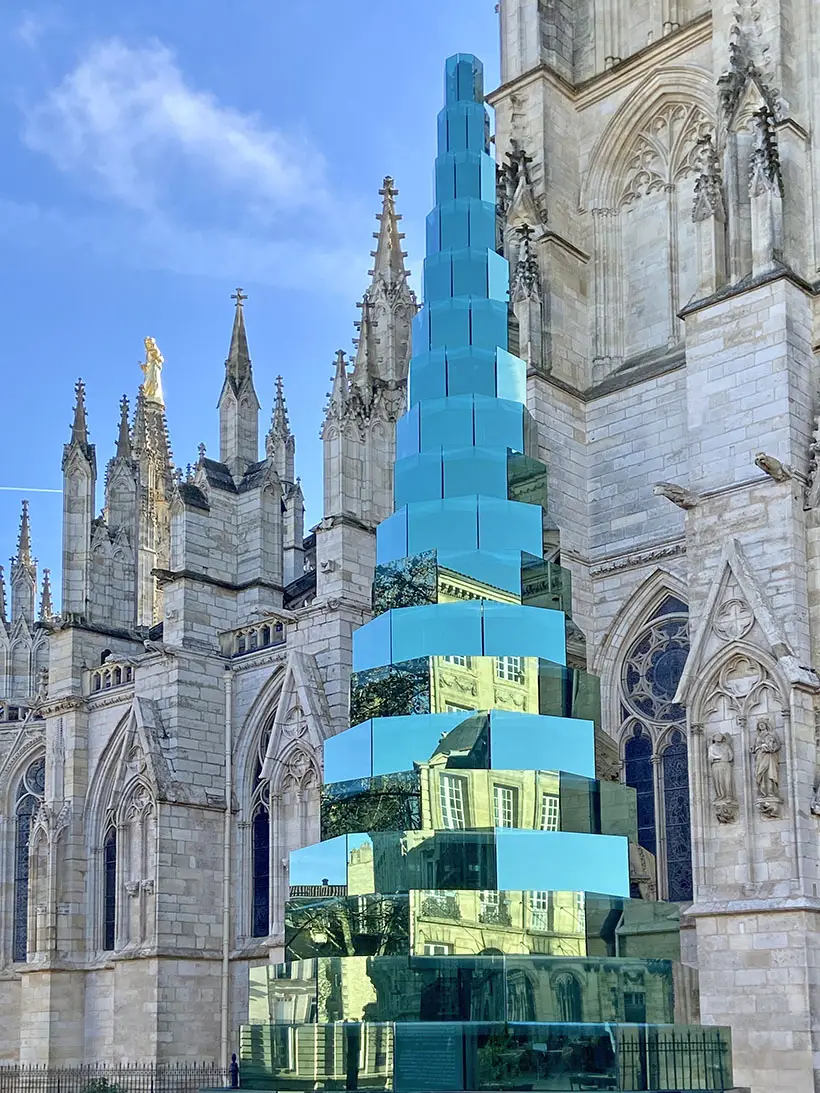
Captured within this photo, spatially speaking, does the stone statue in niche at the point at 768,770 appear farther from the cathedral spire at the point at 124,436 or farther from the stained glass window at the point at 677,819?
the cathedral spire at the point at 124,436

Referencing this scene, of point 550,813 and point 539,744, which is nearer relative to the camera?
point 550,813

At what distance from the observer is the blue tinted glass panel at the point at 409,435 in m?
13.5

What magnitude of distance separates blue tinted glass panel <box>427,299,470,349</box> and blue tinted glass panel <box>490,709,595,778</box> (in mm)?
3648

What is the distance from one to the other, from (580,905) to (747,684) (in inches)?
262

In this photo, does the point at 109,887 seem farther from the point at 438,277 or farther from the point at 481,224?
the point at 481,224

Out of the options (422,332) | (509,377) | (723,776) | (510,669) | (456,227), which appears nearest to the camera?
(510,669)

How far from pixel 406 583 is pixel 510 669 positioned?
1.17 m

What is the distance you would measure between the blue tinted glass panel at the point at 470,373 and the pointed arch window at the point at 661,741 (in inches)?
299

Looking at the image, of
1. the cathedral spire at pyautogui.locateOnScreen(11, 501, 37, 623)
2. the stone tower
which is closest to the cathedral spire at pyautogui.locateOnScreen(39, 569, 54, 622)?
the cathedral spire at pyautogui.locateOnScreen(11, 501, 37, 623)

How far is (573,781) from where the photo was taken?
11945 mm

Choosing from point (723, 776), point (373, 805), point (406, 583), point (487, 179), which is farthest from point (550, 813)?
point (487, 179)

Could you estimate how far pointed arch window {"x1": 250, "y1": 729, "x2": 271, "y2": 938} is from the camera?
24.3 metres

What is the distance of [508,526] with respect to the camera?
12.8 meters

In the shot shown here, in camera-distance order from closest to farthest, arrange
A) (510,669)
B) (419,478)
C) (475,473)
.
A: (510,669) < (475,473) < (419,478)
